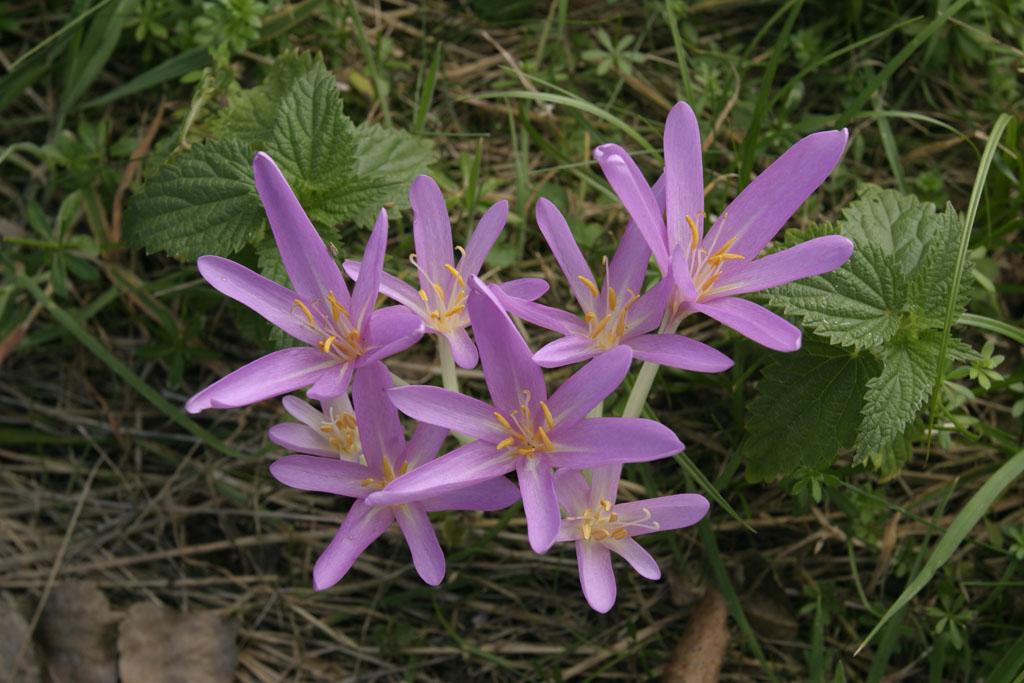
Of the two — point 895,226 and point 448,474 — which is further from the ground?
point 895,226

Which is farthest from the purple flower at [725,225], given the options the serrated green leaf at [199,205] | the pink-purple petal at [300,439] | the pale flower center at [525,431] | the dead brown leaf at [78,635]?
the dead brown leaf at [78,635]

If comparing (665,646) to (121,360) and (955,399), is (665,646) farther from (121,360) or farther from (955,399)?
(121,360)

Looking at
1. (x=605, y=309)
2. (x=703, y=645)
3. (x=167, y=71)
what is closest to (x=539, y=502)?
(x=605, y=309)

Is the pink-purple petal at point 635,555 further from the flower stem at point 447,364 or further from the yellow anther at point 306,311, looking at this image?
the yellow anther at point 306,311

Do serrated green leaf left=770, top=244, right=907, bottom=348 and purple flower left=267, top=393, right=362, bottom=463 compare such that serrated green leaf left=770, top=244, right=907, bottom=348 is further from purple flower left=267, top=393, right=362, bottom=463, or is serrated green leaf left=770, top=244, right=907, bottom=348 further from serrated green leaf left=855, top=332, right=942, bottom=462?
purple flower left=267, top=393, right=362, bottom=463

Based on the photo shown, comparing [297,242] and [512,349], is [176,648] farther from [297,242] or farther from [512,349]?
[512,349]

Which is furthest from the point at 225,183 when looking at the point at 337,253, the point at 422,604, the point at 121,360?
the point at 422,604

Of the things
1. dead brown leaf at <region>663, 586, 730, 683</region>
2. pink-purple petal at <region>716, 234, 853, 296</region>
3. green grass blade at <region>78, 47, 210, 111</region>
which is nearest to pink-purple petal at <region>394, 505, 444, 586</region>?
pink-purple petal at <region>716, 234, 853, 296</region>

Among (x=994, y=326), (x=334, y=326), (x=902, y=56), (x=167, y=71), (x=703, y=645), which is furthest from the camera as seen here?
(x=167, y=71)
